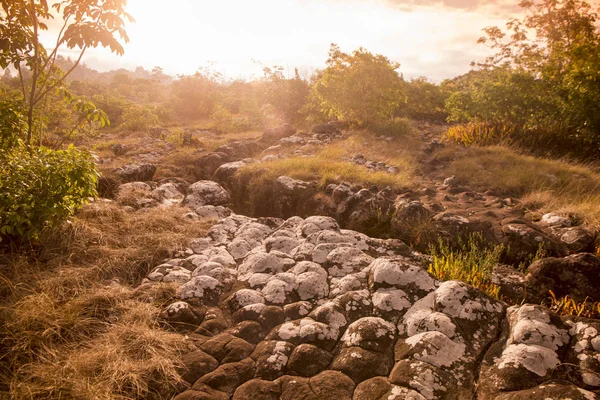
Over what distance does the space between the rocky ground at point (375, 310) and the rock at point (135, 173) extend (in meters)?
1.75

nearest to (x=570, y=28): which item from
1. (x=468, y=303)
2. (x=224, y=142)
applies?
(x=224, y=142)

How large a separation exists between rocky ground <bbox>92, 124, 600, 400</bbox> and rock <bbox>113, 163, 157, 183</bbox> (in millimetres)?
1753

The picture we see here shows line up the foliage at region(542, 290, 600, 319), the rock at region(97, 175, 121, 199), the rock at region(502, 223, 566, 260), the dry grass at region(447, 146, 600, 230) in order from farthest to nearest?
the rock at region(97, 175, 121, 199) → the dry grass at region(447, 146, 600, 230) → the rock at region(502, 223, 566, 260) → the foliage at region(542, 290, 600, 319)

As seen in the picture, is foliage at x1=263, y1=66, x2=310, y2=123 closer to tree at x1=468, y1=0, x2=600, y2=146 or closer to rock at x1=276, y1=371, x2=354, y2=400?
tree at x1=468, y1=0, x2=600, y2=146

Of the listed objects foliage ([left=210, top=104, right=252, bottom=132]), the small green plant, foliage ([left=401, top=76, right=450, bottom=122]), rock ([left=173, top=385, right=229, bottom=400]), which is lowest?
rock ([left=173, top=385, right=229, bottom=400])

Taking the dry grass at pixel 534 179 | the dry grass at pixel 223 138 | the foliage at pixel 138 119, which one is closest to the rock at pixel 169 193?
the dry grass at pixel 223 138

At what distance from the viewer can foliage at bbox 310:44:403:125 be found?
44.0 ft

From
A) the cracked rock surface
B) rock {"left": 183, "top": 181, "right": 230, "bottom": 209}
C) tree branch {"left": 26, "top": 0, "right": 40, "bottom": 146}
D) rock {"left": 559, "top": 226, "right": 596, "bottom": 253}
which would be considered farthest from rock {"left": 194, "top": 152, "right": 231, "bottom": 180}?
rock {"left": 559, "top": 226, "right": 596, "bottom": 253}

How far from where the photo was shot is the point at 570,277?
13.7 feet

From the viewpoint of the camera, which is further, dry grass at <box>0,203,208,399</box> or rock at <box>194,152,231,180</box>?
rock at <box>194,152,231,180</box>

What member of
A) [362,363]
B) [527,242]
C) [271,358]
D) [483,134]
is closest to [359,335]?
[362,363]

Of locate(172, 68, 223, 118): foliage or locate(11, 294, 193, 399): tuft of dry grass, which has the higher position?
locate(172, 68, 223, 118): foliage

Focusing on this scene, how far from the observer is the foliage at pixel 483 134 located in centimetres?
1098

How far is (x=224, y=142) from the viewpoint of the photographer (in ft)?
45.6
